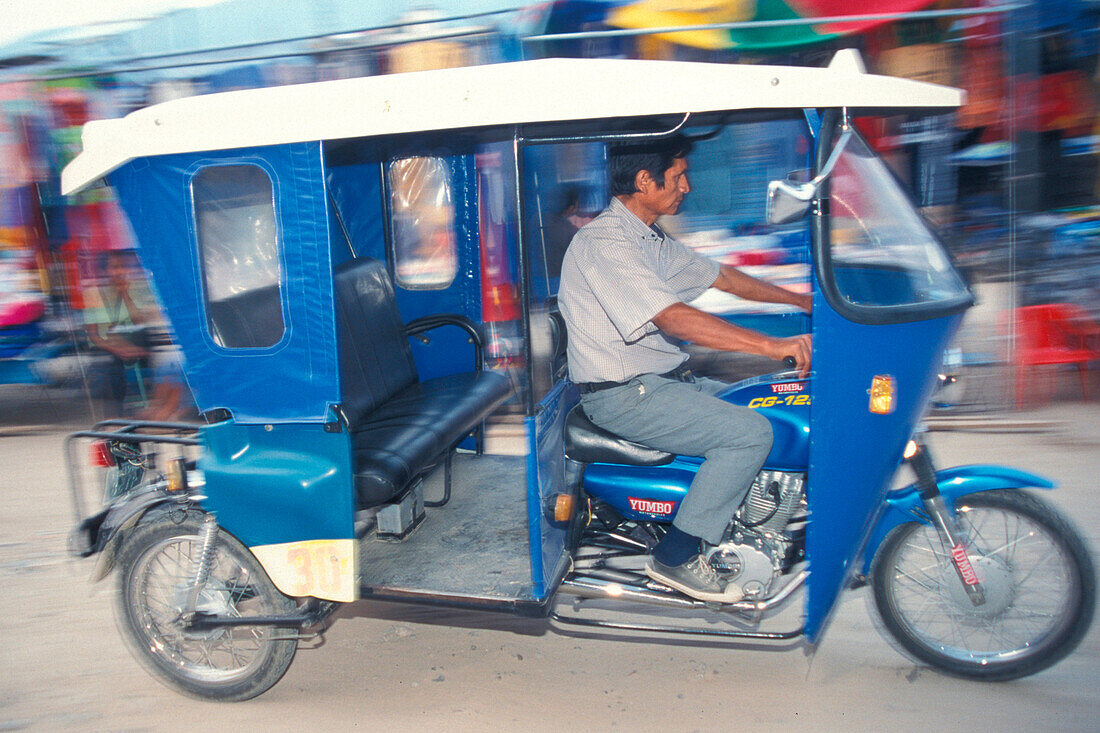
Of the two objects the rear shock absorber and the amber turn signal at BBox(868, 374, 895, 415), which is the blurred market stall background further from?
the rear shock absorber

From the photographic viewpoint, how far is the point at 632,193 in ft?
10.0

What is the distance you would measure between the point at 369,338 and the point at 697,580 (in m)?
2.00

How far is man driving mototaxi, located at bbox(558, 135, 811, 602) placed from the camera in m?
2.81

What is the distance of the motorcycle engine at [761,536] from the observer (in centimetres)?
289

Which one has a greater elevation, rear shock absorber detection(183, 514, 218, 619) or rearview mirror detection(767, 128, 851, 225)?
rearview mirror detection(767, 128, 851, 225)

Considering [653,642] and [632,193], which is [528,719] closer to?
[653,642]

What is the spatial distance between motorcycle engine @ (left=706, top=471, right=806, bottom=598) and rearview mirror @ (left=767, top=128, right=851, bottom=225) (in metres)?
0.99

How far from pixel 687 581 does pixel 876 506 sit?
0.70 m

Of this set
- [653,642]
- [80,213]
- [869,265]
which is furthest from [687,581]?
[80,213]

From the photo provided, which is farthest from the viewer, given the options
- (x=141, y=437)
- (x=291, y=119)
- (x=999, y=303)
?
(x=999, y=303)

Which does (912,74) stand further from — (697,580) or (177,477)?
(177,477)

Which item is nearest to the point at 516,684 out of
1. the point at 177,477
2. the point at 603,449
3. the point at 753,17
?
the point at 603,449

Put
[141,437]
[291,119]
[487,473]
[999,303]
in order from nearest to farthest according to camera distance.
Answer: [291,119], [141,437], [487,473], [999,303]

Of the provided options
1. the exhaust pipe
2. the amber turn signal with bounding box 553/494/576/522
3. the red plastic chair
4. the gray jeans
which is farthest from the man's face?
the red plastic chair
